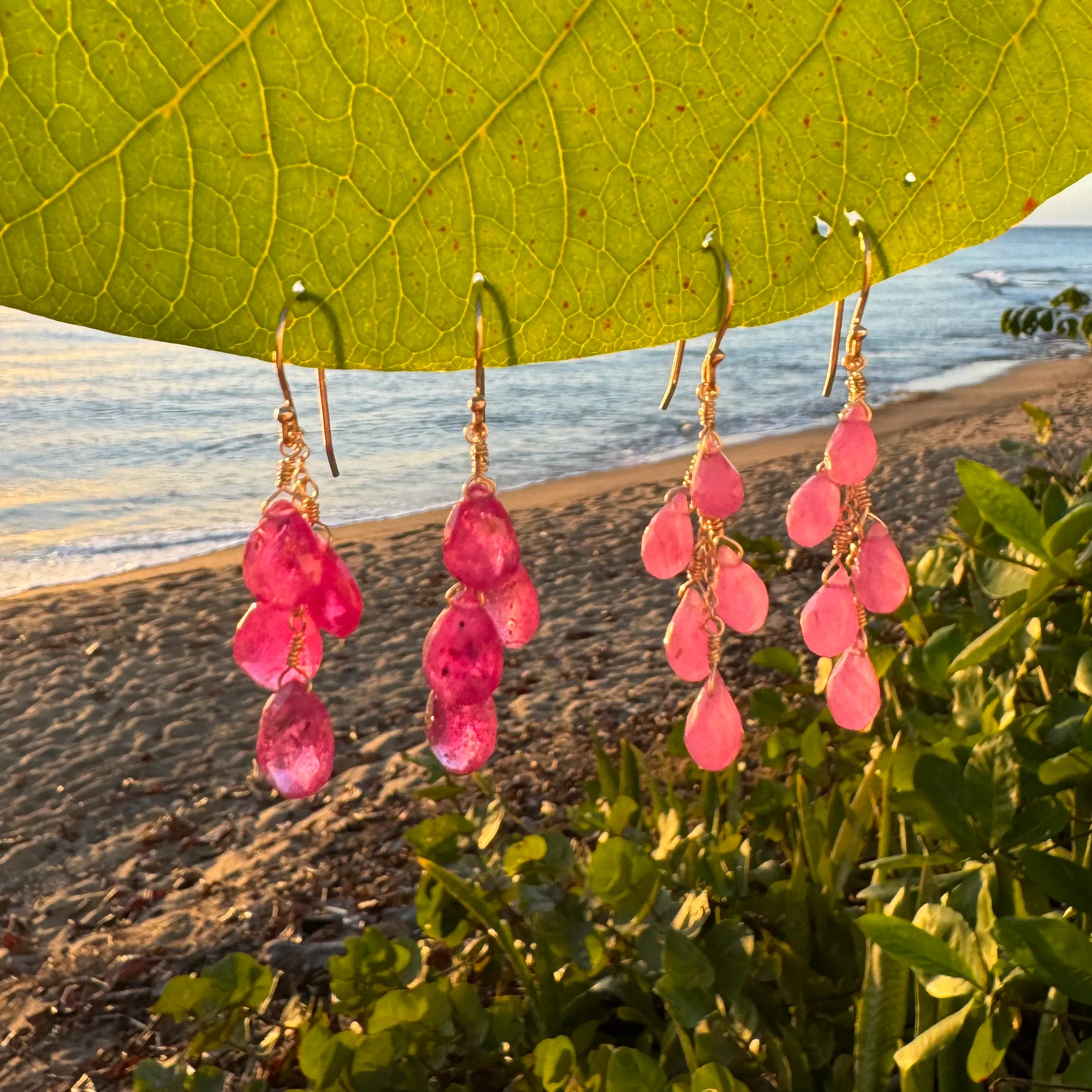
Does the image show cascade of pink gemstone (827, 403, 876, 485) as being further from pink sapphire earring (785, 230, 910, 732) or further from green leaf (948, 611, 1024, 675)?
green leaf (948, 611, 1024, 675)

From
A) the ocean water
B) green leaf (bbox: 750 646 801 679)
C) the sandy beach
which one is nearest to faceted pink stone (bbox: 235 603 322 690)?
green leaf (bbox: 750 646 801 679)

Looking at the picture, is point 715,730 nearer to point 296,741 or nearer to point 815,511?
point 815,511

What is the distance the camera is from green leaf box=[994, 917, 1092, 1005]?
0.70 m

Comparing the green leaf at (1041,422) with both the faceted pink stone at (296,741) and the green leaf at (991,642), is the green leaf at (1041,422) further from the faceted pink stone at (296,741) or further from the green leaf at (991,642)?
the faceted pink stone at (296,741)

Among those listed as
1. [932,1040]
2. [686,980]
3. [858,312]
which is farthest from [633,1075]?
[858,312]

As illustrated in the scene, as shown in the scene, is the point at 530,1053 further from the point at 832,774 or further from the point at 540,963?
the point at 832,774

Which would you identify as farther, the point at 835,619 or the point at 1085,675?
the point at 1085,675

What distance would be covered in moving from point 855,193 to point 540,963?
3.86 feet

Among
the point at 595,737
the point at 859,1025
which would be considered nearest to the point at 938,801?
the point at 859,1025

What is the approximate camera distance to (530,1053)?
4.42 feet

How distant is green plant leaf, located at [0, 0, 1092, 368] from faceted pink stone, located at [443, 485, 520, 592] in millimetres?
188

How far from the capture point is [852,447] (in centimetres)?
71

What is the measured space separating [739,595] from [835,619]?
7 centimetres

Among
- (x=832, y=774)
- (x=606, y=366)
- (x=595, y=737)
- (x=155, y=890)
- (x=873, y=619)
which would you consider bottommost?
(x=155, y=890)
